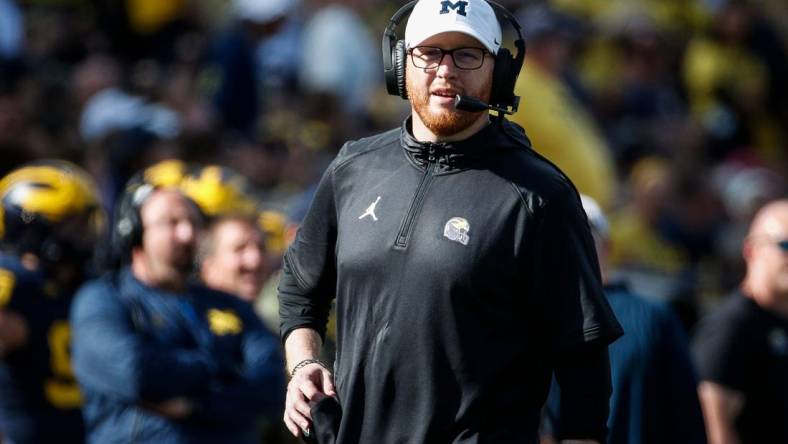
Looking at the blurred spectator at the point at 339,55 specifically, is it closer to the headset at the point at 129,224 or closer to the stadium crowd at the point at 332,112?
the stadium crowd at the point at 332,112

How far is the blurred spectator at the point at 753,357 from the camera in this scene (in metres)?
7.20

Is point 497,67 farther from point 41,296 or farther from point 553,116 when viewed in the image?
point 553,116

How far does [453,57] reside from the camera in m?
4.58

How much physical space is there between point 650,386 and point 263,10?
826cm

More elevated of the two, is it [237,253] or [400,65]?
[400,65]

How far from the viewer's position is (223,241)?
8062 mm

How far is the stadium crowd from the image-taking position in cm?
967

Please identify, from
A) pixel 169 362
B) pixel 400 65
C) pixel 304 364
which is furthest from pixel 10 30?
pixel 304 364

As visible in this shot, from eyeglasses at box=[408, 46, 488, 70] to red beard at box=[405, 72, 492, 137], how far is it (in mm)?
69

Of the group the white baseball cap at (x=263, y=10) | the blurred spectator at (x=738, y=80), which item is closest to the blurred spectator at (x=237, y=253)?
the white baseball cap at (x=263, y=10)

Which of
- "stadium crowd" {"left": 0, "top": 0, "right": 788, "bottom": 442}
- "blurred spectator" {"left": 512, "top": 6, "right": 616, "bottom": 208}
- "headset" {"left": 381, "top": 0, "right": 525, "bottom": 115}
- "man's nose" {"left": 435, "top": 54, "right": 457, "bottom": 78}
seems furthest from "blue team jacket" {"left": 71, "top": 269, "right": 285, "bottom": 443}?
"blurred spectator" {"left": 512, "top": 6, "right": 616, "bottom": 208}

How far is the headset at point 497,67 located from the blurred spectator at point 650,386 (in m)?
1.65

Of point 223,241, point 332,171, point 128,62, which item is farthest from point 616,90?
point 332,171

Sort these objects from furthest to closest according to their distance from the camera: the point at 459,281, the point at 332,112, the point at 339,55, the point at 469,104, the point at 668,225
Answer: the point at 339,55, the point at 332,112, the point at 668,225, the point at 469,104, the point at 459,281
